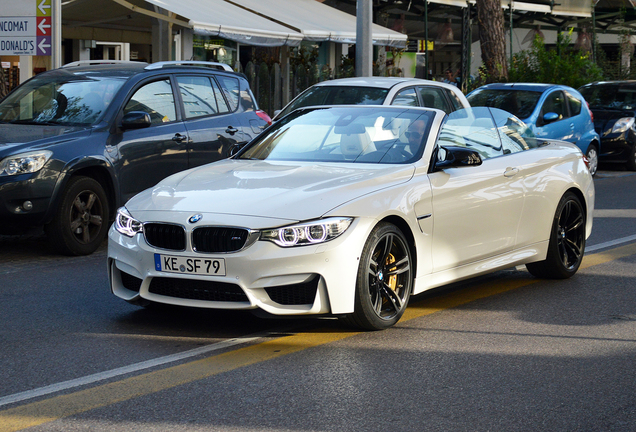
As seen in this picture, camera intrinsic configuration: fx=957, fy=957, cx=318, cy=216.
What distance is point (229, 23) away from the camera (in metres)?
18.2

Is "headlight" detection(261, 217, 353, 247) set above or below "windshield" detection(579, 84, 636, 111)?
below

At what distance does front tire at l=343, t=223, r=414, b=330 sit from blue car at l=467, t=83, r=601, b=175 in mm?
9894

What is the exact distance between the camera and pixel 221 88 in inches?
437

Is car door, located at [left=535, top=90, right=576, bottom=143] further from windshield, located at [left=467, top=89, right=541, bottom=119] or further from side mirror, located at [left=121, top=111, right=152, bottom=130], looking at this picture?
side mirror, located at [left=121, top=111, right=152, bottom=130]

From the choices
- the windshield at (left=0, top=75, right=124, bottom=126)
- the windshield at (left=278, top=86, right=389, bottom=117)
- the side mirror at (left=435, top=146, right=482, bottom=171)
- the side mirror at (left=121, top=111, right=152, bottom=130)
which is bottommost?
the side mirror at (left=435, top=146, right=482, bottom=171)

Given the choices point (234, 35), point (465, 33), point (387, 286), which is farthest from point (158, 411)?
point (465, 33)

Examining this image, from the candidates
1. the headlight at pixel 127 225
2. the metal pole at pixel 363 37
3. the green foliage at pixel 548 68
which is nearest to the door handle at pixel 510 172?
the headlight at pixel 127 225

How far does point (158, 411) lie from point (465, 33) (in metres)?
23.6

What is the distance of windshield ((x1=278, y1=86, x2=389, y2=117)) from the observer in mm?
11703

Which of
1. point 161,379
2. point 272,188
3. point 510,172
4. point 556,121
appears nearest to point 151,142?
point 510,172

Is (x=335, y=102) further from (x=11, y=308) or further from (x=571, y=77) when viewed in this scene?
(x=571, y=77)

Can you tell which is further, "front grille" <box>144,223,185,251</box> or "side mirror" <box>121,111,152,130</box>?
"side mirror" <box>121,111,152,130</box>

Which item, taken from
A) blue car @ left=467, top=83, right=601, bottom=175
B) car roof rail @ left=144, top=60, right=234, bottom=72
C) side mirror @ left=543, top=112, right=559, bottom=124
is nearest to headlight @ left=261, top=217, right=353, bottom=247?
car roof rail @ left=144, top=60, right=234, bottom=72

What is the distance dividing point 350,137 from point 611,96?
14971 millimetres
